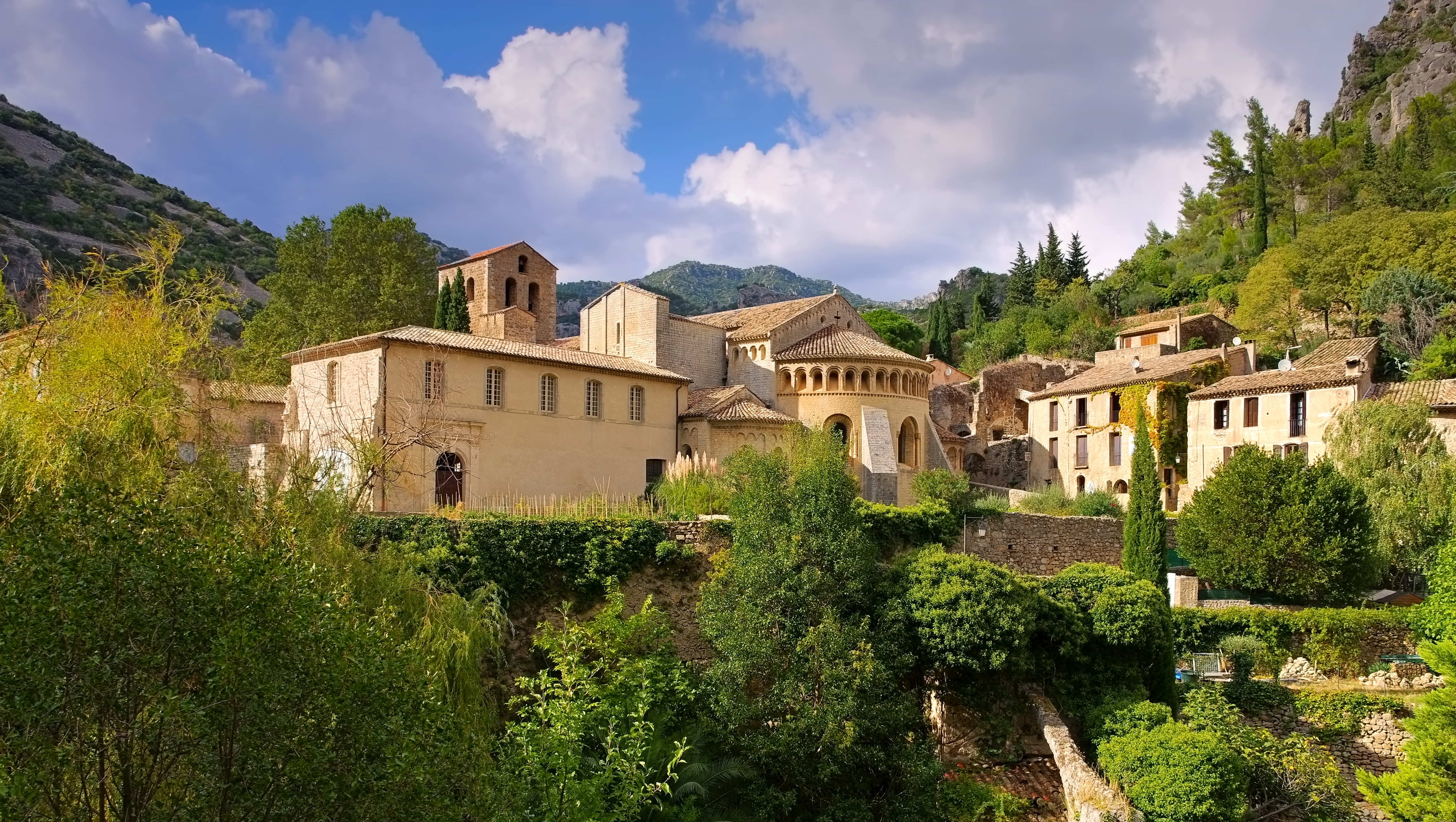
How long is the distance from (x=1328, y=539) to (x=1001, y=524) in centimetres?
858

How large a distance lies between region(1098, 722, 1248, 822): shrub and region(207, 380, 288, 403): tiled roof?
16545 millimetres

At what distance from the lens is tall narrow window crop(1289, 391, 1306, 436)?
34656 millimetres

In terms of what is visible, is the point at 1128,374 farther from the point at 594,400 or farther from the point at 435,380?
the point at 435,380

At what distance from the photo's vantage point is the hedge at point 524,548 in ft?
58.9

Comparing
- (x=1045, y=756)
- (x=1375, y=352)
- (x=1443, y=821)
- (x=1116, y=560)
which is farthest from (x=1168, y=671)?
(x=1375, y=352)

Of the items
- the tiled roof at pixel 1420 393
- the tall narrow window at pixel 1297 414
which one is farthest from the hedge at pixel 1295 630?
the tall narrow window at pixel 1297 414

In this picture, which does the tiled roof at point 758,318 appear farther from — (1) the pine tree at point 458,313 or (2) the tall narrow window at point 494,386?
(2) the tall narrow window at point 494,386

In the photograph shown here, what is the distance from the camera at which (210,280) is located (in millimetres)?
14406

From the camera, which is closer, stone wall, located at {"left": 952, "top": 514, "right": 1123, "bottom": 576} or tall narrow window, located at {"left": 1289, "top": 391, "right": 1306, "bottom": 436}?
stone wall, located at {"left": 952, "top": 514, "right": 1123, "bottom": 576}

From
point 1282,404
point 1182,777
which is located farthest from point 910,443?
point 1182,777

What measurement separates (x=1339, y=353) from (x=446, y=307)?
113 ft

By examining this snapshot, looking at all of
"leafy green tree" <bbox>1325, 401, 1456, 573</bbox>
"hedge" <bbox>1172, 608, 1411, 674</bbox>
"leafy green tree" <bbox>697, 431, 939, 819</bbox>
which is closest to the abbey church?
"leafy green tree" <bbox>697, 431, 939, 819</bbox>

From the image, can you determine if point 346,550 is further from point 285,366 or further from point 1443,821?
point 285,366

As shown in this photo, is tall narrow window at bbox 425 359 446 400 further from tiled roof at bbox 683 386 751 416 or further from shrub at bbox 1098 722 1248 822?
shrub at bbox 1098 722 1248 822
